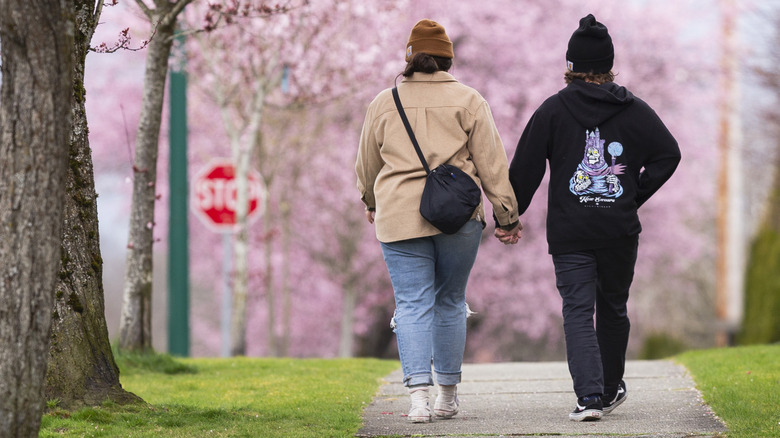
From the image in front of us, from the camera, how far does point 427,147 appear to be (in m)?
4.55

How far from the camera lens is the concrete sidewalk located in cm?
432

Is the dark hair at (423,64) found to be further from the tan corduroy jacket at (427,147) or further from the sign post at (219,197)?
the sign post at (219,197)

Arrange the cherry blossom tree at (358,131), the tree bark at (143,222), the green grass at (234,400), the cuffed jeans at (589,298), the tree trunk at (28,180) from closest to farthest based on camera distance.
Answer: the tree trunk at (28,180)
the green grass at (234,400)
the cuffed jeans at (589,298)
the tree bark at (143,222)
the cherry blossom tree at (358,131)

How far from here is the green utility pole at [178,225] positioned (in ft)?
33.5

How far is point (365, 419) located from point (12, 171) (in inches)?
90.9

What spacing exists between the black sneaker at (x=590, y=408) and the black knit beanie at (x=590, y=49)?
1.45 m

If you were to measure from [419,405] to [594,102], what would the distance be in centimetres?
154

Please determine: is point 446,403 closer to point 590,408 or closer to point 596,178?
point 590,408

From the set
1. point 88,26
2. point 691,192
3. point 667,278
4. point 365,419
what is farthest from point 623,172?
point 667,278

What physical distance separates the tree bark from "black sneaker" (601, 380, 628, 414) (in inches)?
144

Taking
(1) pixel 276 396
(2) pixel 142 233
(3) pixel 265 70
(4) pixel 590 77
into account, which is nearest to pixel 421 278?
(4) pixel 590 77

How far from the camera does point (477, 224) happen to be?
4.66 m

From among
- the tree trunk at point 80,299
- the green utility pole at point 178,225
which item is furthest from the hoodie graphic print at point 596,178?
the green utility pole at point 178,225

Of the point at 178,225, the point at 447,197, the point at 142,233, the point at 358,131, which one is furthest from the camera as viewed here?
the point at 358,131
